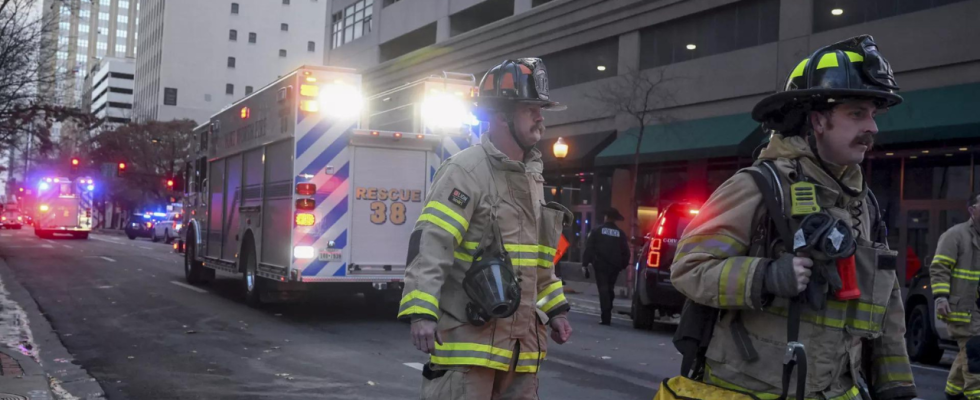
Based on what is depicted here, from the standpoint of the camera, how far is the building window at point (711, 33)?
21828 mm

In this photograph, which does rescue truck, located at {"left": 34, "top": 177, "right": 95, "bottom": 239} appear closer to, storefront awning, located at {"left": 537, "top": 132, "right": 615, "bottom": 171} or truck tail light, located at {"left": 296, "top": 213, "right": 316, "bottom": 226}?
storefront awning, located at {"left": 537, "top": 132, "right": 615, "bottom": 171}

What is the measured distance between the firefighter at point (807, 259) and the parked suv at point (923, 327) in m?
8.89

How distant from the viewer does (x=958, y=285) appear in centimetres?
687

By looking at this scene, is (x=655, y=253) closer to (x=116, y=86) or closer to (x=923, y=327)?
(x=923, y=327)

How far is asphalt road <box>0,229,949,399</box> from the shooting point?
321 inches

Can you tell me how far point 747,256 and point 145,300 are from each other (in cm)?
1382

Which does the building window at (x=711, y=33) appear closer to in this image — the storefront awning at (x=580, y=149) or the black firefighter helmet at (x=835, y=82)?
the storefront awning at (x=580, y=149)

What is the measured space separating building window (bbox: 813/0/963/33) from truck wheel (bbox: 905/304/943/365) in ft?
27.5

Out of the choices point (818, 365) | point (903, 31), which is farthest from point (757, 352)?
point (903, 31)

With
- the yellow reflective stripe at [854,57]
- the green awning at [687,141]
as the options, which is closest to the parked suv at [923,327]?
the green awning at [687,141]

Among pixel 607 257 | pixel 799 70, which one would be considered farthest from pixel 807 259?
pixel 607 257

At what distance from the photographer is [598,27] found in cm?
2717

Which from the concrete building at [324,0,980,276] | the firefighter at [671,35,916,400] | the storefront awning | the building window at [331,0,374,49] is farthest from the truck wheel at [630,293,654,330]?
the building window at [331,0,374,49]

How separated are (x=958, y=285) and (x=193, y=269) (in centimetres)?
1447
